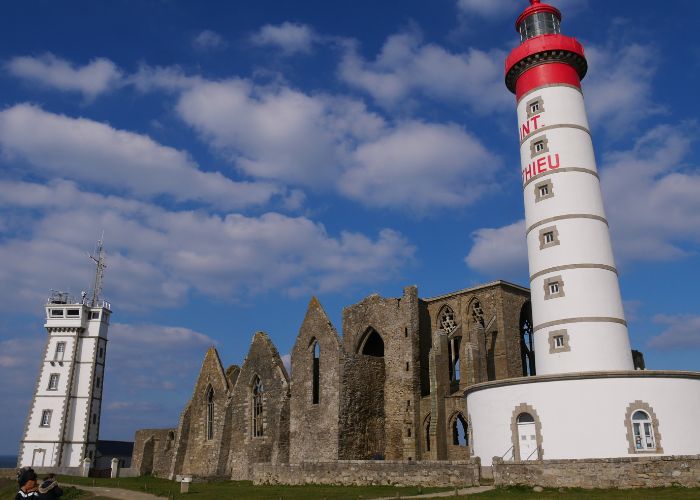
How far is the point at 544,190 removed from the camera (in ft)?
84.8

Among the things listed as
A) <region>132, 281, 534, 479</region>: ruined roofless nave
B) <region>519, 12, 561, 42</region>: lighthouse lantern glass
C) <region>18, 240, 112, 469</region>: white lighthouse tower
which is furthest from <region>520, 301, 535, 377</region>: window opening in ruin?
<region>18, 240, 112, 469</region>: white lighthouse tower

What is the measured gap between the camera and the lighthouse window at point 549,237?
24.9m

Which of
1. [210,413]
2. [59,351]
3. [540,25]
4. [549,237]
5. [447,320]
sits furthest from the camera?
[59,351]

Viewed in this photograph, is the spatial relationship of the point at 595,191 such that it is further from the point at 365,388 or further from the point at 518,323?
the point at 365,388

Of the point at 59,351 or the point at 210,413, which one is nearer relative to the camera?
the point at 210,413

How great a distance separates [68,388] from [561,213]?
4117 cm

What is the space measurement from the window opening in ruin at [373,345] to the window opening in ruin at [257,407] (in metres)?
6.56

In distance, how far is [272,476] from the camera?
27016mm

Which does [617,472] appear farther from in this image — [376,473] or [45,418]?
[45,418]

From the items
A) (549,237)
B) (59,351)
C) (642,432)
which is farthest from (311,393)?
(59,351)

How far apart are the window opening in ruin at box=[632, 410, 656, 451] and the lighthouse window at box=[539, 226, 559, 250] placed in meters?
7.29

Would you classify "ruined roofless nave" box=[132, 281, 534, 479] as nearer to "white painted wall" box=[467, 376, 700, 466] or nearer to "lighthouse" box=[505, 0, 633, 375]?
"lighthouse" box=[505, 0, 633, 375]

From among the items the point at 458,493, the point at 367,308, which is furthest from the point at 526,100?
the point at 458,493

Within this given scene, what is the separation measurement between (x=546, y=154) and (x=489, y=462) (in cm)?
1286
